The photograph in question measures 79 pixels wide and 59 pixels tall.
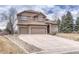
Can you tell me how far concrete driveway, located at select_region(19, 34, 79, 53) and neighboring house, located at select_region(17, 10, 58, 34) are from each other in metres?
0.04

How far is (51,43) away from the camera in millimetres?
2035

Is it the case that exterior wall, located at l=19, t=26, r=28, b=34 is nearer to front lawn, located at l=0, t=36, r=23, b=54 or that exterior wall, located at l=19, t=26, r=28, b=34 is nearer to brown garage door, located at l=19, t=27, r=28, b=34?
brown garage door, located at l=19, t=27, r=28, b=34

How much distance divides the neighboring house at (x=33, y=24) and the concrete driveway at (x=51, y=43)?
4 cm

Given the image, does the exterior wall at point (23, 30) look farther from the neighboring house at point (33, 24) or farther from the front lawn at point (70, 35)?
the front lawn at point (70, 35)

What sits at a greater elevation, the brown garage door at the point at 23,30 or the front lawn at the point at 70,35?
the brown garage door at the point at 23,30

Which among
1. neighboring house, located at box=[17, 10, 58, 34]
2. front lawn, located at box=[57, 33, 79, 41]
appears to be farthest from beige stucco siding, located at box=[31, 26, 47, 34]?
front lawn, located at box=[57, 33, 79, 41]

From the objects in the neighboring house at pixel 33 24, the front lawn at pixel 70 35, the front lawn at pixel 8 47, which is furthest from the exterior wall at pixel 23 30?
the front lawn at pixel 70 35

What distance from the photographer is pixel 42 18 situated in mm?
2068

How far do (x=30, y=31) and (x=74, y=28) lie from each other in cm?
38

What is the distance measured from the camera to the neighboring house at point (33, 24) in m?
2.05

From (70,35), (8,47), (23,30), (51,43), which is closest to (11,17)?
(23,30)

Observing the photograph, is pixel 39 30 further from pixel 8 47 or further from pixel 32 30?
pixel 8 47
